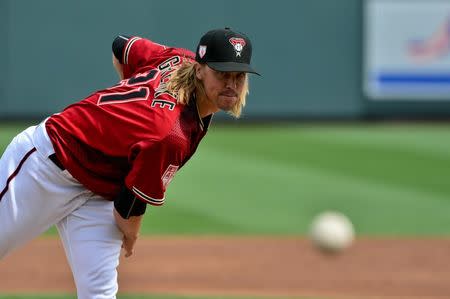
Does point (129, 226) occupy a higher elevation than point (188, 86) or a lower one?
lower

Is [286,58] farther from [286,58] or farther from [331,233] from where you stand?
[331,233]

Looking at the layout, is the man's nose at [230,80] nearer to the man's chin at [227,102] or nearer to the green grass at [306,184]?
the man's chin at [227,102]

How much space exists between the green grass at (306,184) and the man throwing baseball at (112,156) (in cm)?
624

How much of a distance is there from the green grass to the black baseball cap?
6608 millimetres

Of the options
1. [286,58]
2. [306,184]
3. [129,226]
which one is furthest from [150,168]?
[286,58]

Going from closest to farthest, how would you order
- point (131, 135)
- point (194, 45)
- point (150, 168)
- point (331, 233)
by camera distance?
point (150, 168)
point (131, 135)
point (331, 233)
point (194, 45)

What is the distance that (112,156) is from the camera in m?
4.95

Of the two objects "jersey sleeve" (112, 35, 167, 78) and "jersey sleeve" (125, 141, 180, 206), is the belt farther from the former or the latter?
"jersey sleeve" (112, 35, 167, 78)

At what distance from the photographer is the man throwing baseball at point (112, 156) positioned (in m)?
4.77

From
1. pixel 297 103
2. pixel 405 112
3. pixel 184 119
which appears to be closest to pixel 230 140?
pixel 297 103

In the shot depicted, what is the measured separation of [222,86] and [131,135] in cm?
51

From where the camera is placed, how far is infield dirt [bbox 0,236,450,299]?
27.8ft

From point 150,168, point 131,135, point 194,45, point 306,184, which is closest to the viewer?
point 150,168

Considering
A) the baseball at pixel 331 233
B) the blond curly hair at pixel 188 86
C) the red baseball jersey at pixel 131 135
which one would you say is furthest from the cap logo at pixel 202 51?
the baseball at pixel 331 233
